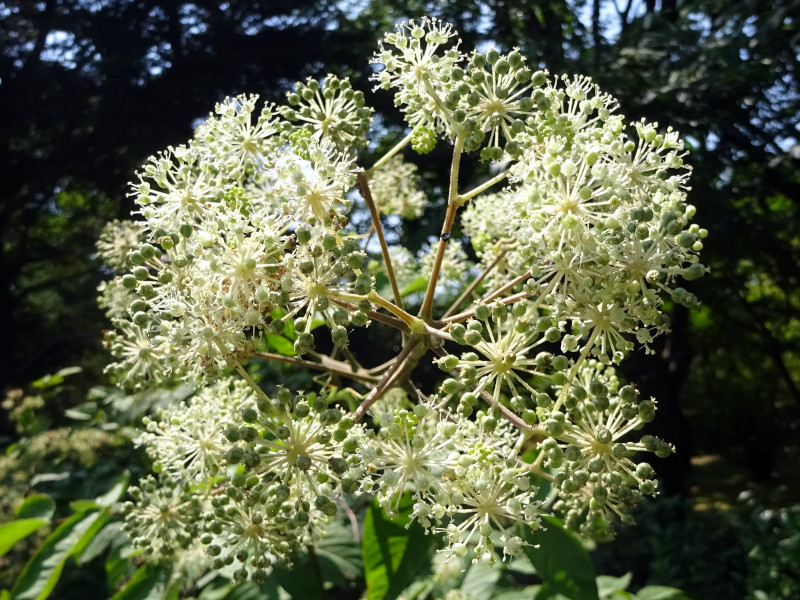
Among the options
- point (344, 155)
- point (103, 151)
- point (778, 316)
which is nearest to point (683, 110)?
point (344, 155)

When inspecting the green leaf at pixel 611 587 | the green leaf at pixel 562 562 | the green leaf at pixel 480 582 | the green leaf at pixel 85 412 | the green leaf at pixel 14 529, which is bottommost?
the green leaf at pixel 611 587

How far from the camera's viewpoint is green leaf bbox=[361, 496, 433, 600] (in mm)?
1487

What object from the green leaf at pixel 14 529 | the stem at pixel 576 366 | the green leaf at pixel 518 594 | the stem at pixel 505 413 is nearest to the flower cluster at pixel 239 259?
the stem at pixel 505 413

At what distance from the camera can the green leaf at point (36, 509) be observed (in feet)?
7.79

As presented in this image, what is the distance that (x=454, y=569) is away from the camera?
2.36m

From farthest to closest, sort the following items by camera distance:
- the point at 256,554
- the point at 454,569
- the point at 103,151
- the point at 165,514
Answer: the point at 103,151
the point at 454,569
the point at 165,514
the point at 256,554

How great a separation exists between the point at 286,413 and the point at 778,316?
14422 mm

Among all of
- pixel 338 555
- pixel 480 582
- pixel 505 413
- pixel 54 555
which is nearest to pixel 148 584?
pixel 54 555

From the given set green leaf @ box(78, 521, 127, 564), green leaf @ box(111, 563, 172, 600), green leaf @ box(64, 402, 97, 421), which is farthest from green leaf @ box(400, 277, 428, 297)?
green leaf @ box(64, 402, 97, 421)

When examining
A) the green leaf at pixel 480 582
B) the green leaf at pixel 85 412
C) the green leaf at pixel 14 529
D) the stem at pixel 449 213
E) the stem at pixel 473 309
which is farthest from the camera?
the green leaf at pixel 85 412

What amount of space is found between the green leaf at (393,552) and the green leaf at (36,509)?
5.01 ft

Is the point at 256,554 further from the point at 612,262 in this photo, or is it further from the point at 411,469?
the point at 612,262

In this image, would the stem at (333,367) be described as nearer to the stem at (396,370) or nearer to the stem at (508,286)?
the stem at (396,370)

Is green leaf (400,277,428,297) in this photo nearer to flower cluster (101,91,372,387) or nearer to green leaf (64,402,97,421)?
flower cluster (101,91,372,387)
